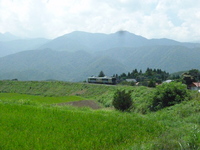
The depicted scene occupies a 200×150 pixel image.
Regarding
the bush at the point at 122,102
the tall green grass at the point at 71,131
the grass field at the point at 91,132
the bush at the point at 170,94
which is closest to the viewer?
the grass field at the point at 91,132

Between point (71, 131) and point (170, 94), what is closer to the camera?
point (71, 131)

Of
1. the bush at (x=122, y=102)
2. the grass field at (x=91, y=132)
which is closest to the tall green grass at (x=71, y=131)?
the grass field at (x=91, y=132)

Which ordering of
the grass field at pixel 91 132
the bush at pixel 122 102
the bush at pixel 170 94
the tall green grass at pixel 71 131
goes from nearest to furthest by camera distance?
the grass field at pixel 91 132 < the tall green grass at pixel 71 131 < the bush at pixel 170 94 < the bush at pixel 122 102

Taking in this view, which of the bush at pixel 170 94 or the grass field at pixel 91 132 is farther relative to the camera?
the bush at pixel 170 94

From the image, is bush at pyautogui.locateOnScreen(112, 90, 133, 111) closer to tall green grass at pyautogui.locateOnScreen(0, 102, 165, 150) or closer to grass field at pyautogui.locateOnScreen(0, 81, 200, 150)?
grass field at pyautogui.locateOnScreen(0, 81, 200, 150)

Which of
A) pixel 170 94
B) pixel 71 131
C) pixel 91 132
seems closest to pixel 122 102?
pixel 170 94

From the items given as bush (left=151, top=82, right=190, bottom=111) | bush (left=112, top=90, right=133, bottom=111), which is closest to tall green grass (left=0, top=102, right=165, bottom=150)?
bush (left=112, top=90, right=133, bottom=111)

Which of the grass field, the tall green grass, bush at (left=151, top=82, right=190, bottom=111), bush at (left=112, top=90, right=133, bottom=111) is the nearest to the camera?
the grass field

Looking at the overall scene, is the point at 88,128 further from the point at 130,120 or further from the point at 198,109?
the point at 198,109

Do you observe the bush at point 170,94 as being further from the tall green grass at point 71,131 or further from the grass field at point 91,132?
the tall green grass at point 71,131

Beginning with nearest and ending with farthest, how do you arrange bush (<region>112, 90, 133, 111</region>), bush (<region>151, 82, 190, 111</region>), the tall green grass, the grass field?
1. the grass field
2. the tall green grass
3. bush (<region>151, 82, 190, 111</region>)
4. bush (<region>112, 90, 133, 111</region>)

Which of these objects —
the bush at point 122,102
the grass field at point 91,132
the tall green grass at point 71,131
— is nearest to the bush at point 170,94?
the bush at point 122,102

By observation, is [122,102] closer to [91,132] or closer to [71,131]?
[91,132]

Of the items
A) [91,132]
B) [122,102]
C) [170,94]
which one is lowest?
[122,102]
